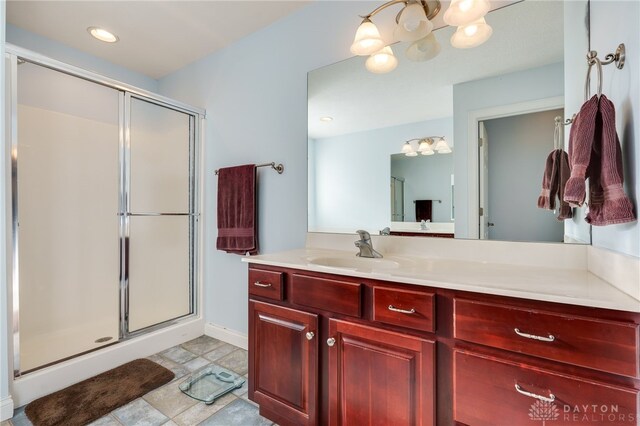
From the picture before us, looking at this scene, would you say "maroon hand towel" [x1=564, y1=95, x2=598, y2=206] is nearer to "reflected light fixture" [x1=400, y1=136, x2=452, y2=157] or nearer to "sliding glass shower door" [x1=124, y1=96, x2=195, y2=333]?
"reflected light fixture" [x1=400, y1=136, x2=452, y2=157]

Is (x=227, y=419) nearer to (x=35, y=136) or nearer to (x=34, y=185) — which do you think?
(x=34, y=185)

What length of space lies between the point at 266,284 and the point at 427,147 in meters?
1.14

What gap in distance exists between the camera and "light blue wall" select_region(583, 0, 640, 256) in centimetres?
83

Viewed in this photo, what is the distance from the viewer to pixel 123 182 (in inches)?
88.6

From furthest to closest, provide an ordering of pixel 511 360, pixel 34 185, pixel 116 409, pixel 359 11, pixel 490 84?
pixel 34 185
pixel 359 11
pixel 116 409
pixel 490 84
pixel 511 360

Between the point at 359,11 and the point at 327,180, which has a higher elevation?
the point at 359,11

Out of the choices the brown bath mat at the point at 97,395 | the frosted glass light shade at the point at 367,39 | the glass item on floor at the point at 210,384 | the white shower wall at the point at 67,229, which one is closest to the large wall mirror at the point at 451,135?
the frosted glass light shade at the point at 367,39

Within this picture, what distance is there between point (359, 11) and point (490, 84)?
2.96 ft

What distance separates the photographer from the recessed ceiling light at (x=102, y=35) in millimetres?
2261

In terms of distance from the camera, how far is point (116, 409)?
1.59 m

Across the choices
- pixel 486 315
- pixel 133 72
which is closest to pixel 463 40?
pixel 486 315
